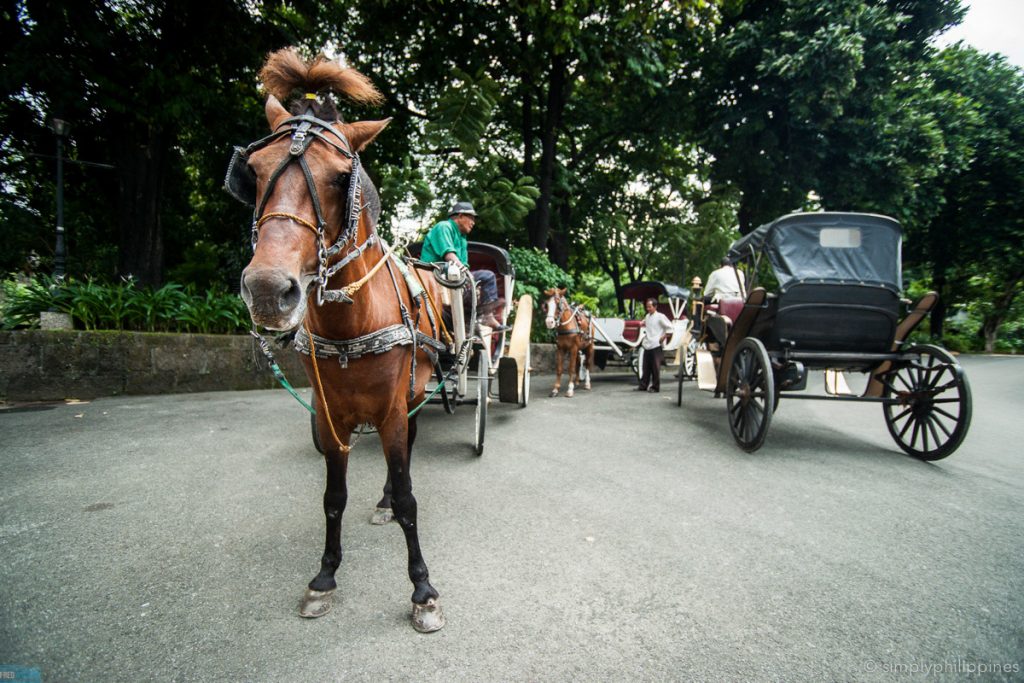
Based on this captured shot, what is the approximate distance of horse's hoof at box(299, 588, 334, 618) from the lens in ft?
7.28

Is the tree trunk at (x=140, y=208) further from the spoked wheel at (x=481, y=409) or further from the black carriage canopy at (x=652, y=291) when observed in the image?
the black carriage canopy at (x=652, y=291)

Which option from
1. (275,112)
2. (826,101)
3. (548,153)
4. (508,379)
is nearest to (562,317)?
(508,379)

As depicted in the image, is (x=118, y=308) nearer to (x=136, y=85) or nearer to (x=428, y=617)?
(x=136, y=85)

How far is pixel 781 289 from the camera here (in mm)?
4941

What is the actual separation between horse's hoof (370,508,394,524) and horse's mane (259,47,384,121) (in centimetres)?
244

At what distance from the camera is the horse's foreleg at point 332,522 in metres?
2.30

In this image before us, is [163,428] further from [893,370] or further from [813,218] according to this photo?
[893,370]

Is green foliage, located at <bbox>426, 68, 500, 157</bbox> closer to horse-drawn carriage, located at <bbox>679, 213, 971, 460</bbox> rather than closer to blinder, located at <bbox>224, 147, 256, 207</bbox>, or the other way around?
horse-drawn carriage, located at <bbox>679, 213, 971, 460</bbox>

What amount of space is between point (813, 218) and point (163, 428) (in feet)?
24.7

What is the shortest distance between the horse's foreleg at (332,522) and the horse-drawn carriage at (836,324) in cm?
409

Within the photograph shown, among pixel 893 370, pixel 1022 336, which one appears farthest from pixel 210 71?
pixel 1022 336

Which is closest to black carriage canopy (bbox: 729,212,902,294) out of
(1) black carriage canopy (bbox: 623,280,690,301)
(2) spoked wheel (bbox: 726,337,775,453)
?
(2) spoked wheel (bbox: 726,337,775,453)

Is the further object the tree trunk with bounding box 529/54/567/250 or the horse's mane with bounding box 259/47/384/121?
the tree trunk with bounding box 529/54/567/250

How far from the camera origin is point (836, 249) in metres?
5.04
